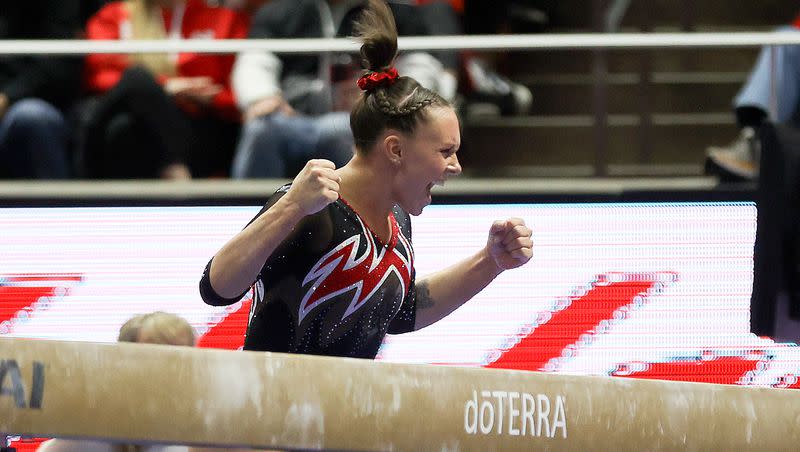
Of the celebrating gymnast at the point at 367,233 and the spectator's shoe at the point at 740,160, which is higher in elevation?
the spectator's shoe at the point at 740,160

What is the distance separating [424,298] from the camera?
328cm

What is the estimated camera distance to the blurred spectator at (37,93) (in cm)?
549

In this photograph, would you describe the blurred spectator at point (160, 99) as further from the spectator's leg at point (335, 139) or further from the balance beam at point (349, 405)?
the balance beam at point (349, 405)

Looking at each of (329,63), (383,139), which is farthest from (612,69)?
(383,139)

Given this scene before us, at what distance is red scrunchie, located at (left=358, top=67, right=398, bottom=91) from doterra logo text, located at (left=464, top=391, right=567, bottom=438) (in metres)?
0.79

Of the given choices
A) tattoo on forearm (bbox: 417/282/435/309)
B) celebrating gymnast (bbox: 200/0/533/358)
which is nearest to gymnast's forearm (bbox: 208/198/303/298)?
celebrating gymnast (bbox: 200/0/533/358)

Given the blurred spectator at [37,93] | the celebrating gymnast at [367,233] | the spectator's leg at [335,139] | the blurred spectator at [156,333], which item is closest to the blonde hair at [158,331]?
the blurred spectator at [156,333]

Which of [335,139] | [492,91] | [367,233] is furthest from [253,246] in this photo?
[492,91]

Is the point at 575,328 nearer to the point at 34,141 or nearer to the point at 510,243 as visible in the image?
the point at 510,243

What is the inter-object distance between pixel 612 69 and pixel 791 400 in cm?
471

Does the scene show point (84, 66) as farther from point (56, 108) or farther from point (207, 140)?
point (207, 140)

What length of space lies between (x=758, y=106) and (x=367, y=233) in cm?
266

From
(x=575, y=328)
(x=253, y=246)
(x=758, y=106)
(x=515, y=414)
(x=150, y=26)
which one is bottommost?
(x=515, y=414)

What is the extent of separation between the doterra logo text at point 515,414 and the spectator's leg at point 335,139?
2.51m
